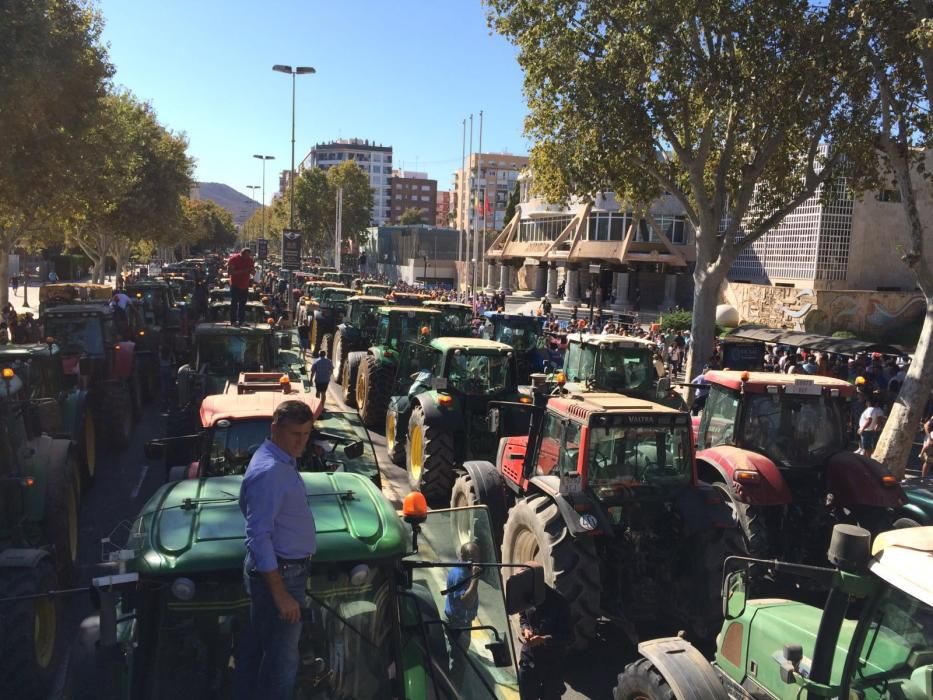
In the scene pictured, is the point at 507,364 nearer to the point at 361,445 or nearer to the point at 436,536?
the point at 361,445

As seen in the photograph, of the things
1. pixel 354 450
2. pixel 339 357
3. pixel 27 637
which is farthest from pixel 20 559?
pixel 339 357

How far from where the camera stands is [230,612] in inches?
123

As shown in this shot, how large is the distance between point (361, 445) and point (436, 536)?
8.63ft

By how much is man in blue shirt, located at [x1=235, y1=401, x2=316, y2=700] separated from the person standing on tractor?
6.99 ft

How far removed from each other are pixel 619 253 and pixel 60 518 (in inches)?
1457

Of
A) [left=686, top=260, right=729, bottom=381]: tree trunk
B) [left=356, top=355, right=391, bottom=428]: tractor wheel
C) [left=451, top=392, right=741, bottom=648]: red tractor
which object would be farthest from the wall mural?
[left=451, top=392, right=741, bottom=648]: red tractor

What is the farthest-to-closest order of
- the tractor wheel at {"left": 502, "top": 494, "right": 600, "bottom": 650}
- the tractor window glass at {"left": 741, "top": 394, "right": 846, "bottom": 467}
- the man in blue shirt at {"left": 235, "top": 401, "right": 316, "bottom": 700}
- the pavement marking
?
the pavement marking, the tractor window glass at {"left": 741, "top": 394, "right": 846, "bottom": 467}, the tractor wheel at {"left": 502, "top": 494, "right": 600, "bottom": 650}, the man in blue shirt at {"left": 235, "top": 401, "right": 316, "bottom": 700}

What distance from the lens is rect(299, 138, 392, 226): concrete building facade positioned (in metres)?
155

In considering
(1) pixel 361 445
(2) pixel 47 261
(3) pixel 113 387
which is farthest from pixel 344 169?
(1) pixel 361 445

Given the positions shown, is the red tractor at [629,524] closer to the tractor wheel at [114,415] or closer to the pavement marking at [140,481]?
the pavement marking at [140,481]

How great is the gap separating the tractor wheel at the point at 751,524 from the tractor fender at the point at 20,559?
5.60 m

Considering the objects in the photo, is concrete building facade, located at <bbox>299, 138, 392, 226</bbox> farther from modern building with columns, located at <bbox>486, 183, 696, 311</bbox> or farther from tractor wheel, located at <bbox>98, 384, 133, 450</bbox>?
tractor wheel, located at <bbox>98, 384, 133, 450</bbox>

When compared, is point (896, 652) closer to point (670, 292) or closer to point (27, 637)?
point (27, 637)

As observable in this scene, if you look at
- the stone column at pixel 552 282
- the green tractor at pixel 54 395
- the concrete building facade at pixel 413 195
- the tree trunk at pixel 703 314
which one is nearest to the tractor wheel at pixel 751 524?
the green tractor at pixel 54 395
